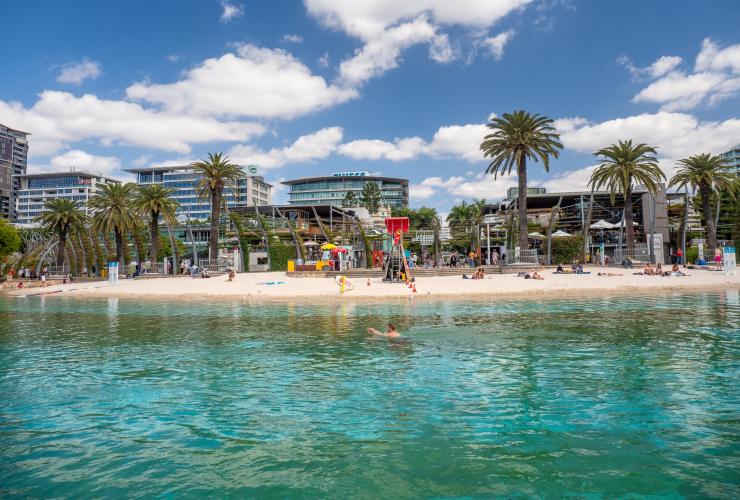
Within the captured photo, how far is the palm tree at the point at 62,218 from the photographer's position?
52.3 m

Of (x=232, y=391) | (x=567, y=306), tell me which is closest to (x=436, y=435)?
(x=232, y=391)

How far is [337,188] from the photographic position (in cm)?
16675

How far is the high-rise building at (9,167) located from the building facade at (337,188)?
4268 inches

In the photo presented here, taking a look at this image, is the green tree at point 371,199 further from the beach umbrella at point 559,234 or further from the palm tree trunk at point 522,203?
the palm tree trunk at point 522,203

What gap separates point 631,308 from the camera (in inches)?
893

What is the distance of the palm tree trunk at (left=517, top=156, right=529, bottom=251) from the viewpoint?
43625mm

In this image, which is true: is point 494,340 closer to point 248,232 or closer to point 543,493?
point 543,493

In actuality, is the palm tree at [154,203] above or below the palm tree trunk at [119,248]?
above

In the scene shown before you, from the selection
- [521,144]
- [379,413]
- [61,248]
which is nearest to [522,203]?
[521,144]

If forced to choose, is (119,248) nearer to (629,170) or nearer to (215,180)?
(215,180)

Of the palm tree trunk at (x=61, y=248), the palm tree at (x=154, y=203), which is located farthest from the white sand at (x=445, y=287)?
the palm tree trunk at (x=61, y=248)

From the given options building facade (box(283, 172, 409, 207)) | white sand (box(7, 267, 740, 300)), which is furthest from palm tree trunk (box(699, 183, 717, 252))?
building facade (box(283, 172, 409, 207))

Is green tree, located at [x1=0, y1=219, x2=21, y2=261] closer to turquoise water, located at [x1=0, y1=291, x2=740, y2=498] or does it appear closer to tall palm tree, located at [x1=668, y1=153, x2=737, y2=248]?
turquoise water, located at [x1=0, y1=291, x2=740, y2=498]

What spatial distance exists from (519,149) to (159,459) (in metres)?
43.9
